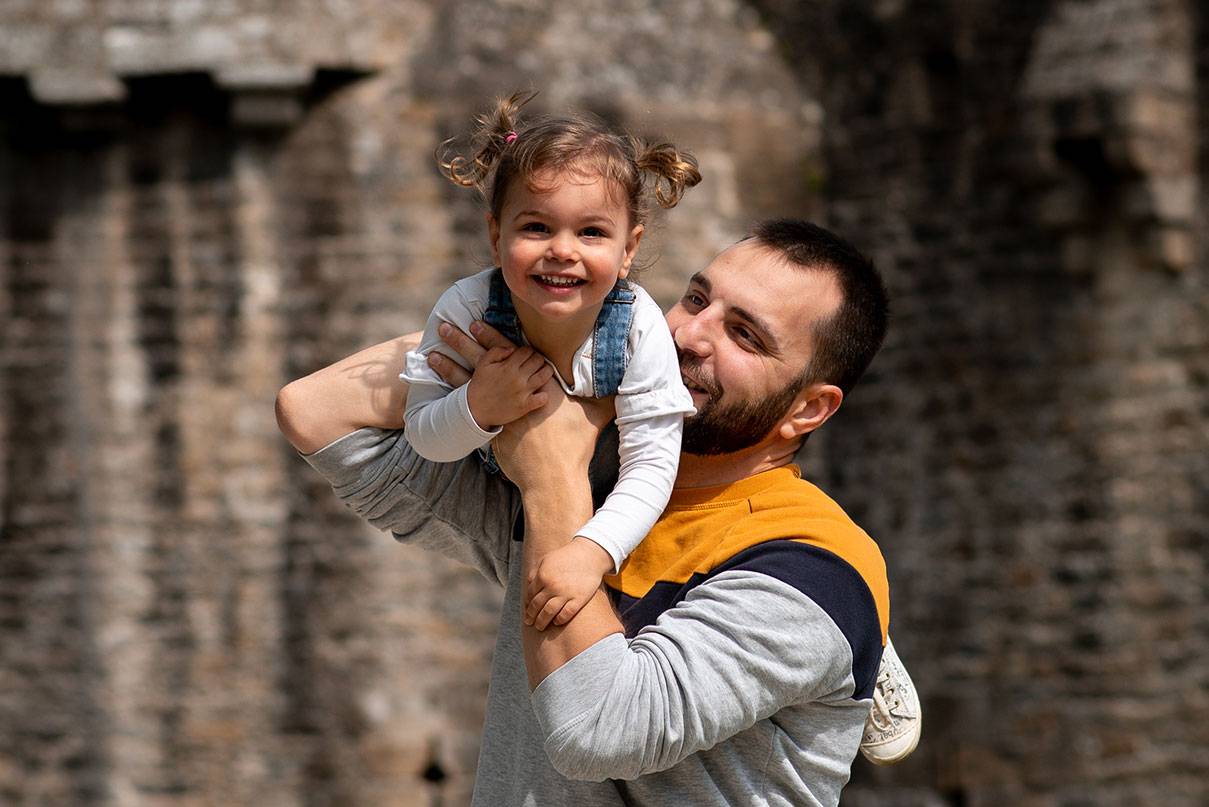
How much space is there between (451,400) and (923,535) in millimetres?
6621

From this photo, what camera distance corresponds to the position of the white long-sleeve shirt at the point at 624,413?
2.60 m

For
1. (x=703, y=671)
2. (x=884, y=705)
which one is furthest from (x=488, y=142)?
(x=884, y=705)

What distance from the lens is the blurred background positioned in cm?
858

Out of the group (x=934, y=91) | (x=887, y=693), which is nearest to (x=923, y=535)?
(x=934, y=91)

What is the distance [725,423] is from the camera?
2777mm

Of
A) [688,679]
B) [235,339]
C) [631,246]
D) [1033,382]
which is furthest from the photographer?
[235,339]

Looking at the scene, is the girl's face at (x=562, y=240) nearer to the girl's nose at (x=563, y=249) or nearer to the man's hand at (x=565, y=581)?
the girl's nose at (x=563, y=249)

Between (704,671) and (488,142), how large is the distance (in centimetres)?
87

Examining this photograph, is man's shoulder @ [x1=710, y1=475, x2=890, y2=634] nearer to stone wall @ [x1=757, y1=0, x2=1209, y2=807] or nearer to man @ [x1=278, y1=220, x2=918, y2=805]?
man @ [x1=278, y1=220, x2=918, y2=805]

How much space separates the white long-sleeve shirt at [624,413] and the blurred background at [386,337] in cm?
603

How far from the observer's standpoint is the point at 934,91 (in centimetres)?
908

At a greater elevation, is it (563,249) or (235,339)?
(563,249)

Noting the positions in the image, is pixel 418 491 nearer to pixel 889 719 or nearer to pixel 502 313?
pixel 502 313

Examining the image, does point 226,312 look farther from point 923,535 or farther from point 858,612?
point 858,612
